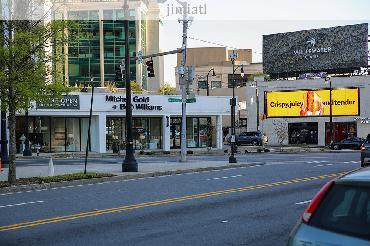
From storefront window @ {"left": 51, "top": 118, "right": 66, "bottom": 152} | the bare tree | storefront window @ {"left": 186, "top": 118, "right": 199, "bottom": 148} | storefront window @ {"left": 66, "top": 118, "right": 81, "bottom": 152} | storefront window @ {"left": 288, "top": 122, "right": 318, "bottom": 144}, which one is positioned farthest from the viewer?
storefront window @ {"left": 288, "top": 122, "right": 318, "bottom": 144}

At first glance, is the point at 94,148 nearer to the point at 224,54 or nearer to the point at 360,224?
the point at 360,224

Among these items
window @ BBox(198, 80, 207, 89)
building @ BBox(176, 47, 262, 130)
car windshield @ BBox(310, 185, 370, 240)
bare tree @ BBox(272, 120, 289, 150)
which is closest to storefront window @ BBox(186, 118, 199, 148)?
bare tree @ BBox(272, 120, 289, 150)

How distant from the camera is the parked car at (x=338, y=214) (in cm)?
427

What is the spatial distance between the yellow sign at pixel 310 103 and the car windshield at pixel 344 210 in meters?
64.1

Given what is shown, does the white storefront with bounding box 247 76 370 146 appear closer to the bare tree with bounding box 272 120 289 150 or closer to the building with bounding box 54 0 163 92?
the bare tree with bounding box 272 120 289 150

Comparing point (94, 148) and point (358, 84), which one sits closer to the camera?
point (94, 148)

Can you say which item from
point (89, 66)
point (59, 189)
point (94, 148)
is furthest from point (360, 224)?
point (89, 66)

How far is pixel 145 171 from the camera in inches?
981

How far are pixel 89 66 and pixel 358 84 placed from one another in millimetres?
37515

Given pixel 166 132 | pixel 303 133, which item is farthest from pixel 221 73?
pixel 166 132

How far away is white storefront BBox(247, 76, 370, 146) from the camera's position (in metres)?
65.6

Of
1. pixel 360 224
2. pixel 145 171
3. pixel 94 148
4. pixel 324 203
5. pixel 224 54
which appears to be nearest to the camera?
pixel 360 224

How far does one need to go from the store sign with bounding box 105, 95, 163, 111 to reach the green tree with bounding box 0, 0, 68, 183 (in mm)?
28670

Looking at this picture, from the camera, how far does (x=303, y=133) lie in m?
69.9
